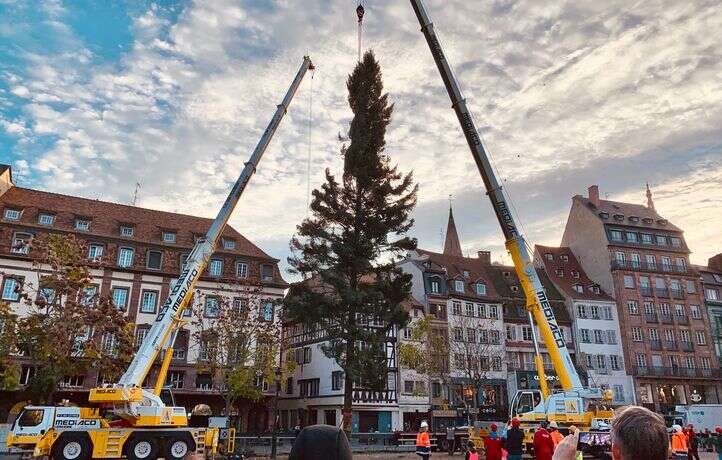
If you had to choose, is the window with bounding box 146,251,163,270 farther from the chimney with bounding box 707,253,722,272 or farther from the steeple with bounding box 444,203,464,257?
the chimney with bounding box 707,253,722,272

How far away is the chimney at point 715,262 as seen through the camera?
2965 inches

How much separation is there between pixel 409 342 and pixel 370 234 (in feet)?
66.9

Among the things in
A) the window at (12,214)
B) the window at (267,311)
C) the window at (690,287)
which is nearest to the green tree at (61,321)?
the window at (12,214)

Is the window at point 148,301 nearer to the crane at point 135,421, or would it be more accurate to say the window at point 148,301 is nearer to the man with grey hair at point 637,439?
the crane at point 135,421

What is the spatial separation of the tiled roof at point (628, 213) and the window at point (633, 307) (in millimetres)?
9367

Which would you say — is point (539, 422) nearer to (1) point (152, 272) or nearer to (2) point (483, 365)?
(2) point (483, 365)

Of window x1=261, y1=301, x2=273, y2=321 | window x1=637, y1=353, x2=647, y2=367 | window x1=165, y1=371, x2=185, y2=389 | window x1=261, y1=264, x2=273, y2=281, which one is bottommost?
window x1=165, y1=371, x2=185, y2=389

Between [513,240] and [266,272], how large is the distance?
30.7m

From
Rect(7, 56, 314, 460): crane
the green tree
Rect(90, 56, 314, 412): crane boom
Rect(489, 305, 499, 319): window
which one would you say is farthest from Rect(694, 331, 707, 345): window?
the green tree

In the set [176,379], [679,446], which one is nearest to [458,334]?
[176,379]

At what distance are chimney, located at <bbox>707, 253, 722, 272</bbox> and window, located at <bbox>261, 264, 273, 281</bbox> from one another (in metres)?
60.3

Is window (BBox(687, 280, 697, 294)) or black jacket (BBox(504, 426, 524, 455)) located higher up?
window (BBox(687, 280, 697, 294))

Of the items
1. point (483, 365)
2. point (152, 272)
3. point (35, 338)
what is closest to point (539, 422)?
A: point (35, 338)

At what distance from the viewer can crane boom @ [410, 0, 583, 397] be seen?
76.9 feet
